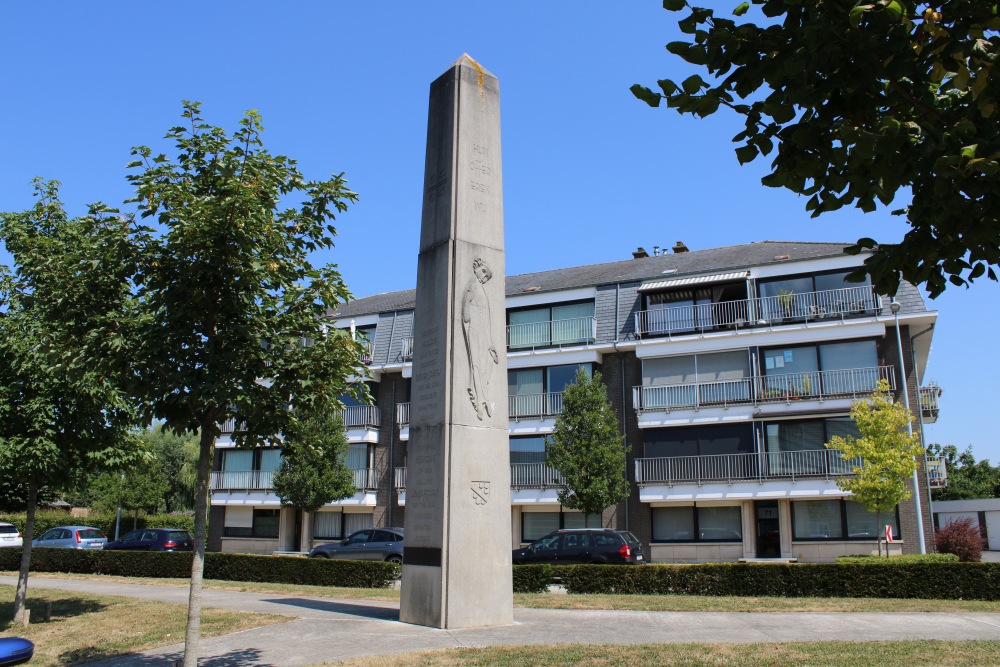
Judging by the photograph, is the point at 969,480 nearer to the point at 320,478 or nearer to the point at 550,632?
the point at 320,478

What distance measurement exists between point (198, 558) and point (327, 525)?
34878 mm

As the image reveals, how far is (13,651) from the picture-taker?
5.88m

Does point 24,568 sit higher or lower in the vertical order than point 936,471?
lower

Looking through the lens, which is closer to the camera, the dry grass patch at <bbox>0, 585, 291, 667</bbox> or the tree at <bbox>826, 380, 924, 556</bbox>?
the dry grass patch at <bbox>0, 585, 291, 667</bbox>

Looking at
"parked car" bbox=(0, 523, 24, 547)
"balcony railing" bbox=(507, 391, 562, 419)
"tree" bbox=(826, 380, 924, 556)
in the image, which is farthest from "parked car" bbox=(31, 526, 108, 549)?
"tree" bbox=(826, 380, 924, 556)

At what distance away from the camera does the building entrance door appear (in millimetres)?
31906

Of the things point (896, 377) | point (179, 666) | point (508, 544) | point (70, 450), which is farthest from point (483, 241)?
point (896, 377)

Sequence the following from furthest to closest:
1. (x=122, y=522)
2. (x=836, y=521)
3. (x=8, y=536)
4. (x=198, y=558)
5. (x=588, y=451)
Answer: (x=122, y=522) < (x=8, y=536) < (x=588, y=451) < (x=836, y=521) < (x=198, y=558)

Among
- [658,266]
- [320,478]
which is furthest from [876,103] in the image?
[320,478]

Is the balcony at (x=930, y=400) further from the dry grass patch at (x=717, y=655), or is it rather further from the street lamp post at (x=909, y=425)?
the dry grass patch at (x=717, y=655)

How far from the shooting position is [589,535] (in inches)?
1024

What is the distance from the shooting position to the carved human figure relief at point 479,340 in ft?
41.9

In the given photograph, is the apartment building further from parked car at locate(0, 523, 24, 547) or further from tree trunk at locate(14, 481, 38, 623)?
parked car at locate(0, 523, 24, 547)

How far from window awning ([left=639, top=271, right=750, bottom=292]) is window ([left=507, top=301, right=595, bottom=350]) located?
3.08 meters
